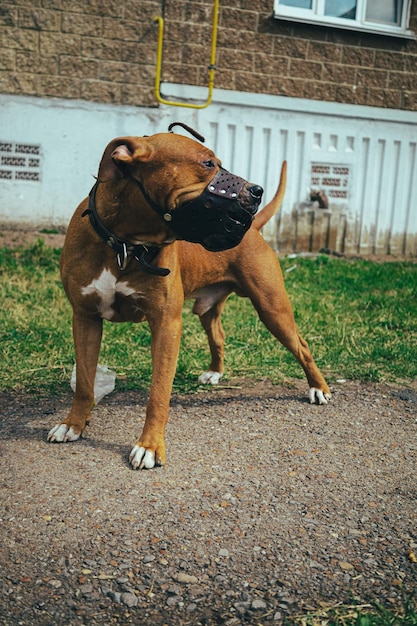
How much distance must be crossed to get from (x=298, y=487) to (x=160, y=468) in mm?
657

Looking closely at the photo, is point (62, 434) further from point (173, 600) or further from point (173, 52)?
point (173, 52)

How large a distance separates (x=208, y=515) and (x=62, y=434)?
1.04 metres

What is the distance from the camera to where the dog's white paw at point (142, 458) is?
352 centimetres

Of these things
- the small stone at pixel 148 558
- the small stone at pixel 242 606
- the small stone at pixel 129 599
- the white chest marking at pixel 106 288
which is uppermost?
the white chest marking at pixel 106 288

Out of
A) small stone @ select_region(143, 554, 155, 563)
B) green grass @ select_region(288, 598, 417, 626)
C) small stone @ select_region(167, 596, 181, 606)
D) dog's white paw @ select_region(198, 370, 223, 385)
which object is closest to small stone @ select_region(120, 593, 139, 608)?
small stone @ select_region(167, 596, 181, 606)

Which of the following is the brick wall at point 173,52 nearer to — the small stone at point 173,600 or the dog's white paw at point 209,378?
the dog's white paw at point 209,378

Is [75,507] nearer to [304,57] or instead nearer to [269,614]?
[269,614]

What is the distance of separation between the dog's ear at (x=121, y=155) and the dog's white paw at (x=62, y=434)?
1.31m

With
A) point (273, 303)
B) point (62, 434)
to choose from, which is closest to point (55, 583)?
point (62, 434)

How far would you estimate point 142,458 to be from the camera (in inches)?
139

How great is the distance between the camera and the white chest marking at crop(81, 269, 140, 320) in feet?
11.8

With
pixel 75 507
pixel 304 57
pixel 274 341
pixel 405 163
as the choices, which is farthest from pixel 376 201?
pixel 75 507

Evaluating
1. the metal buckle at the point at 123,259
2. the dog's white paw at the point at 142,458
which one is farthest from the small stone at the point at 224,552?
the metal buckle at the point at 123,259

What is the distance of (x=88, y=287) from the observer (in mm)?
3650
